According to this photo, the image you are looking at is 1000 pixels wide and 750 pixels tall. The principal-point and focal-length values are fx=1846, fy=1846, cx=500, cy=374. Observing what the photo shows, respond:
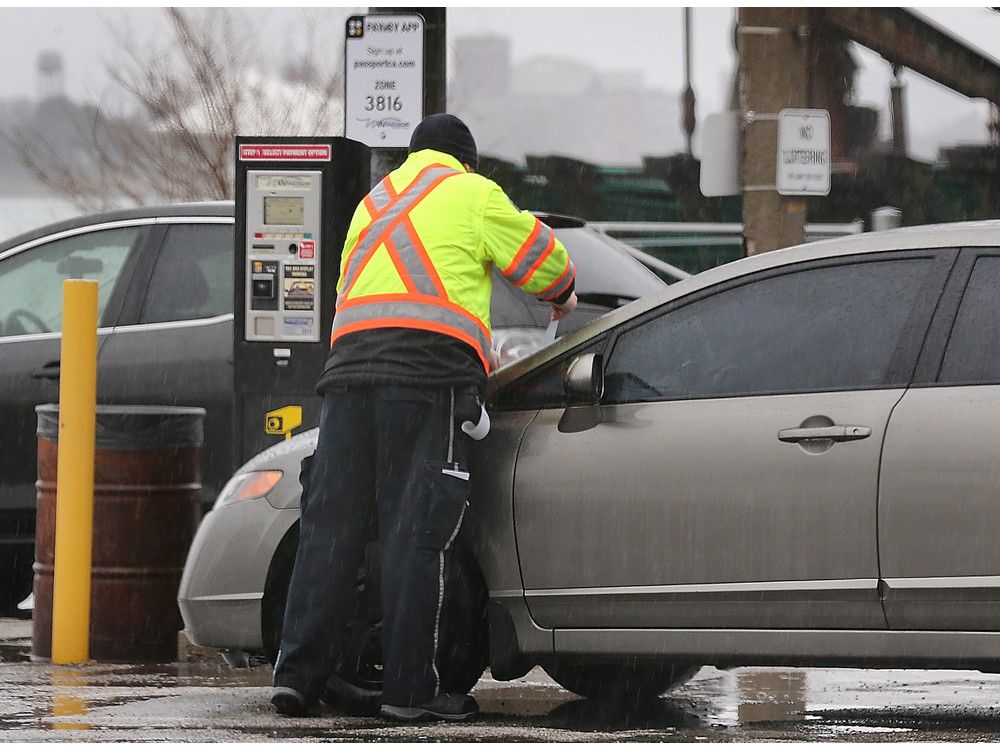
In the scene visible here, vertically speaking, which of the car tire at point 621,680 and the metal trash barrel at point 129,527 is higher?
the metal trash barrel at point 129,527

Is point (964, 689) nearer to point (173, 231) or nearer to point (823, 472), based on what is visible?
point (823, 472)

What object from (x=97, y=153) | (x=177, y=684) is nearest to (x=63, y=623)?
(x=177, y=684)

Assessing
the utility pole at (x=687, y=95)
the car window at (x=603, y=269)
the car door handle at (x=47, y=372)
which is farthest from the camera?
the utility pole at (x=687, y=95)

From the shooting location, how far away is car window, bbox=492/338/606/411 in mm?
5688

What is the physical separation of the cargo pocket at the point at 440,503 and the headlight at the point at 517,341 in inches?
72.2

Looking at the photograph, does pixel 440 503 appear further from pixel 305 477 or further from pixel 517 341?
pixel 517 341

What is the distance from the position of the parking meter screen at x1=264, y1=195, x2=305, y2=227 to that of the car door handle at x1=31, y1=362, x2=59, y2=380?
5.24ft

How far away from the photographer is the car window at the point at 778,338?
529cm

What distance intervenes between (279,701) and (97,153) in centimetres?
1847

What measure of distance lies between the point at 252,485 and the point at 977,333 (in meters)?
2.34

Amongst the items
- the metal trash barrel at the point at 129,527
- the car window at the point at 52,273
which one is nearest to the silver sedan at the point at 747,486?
the metal trash barrel at the point at 129,527

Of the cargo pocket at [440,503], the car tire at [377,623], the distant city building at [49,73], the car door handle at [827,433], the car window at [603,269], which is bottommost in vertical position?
the car tire at [377,623]

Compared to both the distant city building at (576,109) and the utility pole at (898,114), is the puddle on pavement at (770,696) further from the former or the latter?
the distant city building at (576,109)

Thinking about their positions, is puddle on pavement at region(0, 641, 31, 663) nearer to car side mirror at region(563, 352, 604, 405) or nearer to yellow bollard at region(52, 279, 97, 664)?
yellow bollard at region(52, 279, 97, 664)
